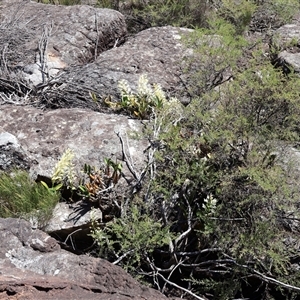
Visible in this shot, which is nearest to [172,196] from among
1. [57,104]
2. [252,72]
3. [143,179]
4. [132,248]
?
[143,179]

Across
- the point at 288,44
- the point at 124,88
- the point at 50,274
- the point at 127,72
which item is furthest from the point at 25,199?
the point at 288,44

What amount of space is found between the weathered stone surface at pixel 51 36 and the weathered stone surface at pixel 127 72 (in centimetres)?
35

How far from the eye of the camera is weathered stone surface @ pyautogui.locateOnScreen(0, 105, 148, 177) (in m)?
4.39

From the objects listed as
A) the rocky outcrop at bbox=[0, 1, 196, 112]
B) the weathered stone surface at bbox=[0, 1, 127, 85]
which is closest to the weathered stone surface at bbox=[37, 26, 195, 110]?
the rocky outcrop at bbox=[0, 1, 196, 112]

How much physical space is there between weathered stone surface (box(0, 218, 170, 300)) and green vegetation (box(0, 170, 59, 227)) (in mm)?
831

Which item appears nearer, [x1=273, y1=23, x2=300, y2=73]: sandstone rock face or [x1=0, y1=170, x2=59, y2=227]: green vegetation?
[x1=0, y1=170, x2=59, y2=227]: green vegetation

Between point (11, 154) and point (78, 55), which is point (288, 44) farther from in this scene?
point (11, 154)

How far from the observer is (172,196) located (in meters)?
4.09

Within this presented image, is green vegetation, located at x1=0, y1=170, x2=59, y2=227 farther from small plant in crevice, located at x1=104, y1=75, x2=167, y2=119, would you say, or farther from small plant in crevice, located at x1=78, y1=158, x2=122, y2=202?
small plant in crevice, located at x1=104, y1=75, x2=167, y2=119

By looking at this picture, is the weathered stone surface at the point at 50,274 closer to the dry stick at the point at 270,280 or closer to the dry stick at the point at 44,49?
the dry stick at the point at 270,280

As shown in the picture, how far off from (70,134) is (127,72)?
1.27m

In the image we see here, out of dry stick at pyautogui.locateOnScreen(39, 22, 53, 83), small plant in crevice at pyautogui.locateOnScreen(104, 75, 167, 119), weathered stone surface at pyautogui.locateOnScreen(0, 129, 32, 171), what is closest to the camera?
weathered stone surface at pyautogui.locateOnScreen(0, 129, 32, 171)

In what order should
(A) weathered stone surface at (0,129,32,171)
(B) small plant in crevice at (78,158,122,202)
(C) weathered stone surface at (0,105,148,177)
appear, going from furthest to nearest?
(C) weathered stone surface at (0,105,148,177) → (A) weathered stone surface at (0,129,32,171) → (B) small plant in crevice at (78,158,122,202)

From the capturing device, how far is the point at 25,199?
4.00 metres
